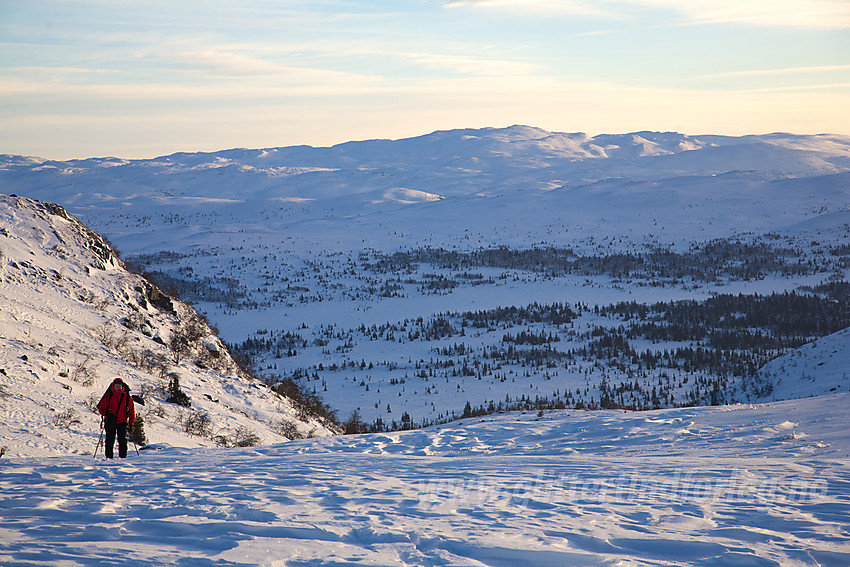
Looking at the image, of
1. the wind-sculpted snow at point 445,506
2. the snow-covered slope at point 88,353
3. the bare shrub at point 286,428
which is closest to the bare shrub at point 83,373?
the snow-covered slope at point 88,353

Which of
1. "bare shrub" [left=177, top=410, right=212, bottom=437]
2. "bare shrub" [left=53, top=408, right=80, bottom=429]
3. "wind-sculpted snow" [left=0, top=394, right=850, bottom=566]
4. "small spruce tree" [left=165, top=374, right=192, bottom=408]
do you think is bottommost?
"bare shrub" [left=177, top=410, right=212, bottom=437]

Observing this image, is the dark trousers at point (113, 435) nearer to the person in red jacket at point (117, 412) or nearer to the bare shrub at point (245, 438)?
the person in red jacket at point (117, 412)

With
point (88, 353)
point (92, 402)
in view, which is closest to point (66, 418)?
point (92, 402)

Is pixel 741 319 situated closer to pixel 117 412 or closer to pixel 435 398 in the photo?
pixel 435 398

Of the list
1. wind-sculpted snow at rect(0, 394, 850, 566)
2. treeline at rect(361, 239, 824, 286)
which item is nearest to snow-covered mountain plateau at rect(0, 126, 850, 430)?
treeline at rect(361, 239, 824, 286)

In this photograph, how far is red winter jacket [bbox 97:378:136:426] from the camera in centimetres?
751

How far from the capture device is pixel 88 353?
11.5 m

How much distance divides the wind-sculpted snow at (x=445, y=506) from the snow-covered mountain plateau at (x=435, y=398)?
3 cm

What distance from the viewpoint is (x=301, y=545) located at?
4.25 metres

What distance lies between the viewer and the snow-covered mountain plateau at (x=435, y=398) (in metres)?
4.52

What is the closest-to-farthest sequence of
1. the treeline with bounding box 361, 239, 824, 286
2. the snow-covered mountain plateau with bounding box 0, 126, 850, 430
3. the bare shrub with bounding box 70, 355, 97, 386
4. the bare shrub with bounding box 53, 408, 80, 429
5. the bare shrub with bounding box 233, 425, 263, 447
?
1. the bare shrub with bounding box 53, 408, 80, 429
2. the bare shrub with bounding box 70, 355, 97, 386
3. the bare shrub with bounding box 233, 425, 263, 447
4. the snow-covered mountain plateau with bounding box 0, 126, 850, 430
5. the treeline with bounding box 361, 239, 824, 286

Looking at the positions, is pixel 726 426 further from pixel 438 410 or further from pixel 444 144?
pixel 444 144

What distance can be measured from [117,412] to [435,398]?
1043 centimetres

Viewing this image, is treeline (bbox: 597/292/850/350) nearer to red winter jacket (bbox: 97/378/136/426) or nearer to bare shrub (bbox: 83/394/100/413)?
bare shrub (bbox: 83/394/100/413)
